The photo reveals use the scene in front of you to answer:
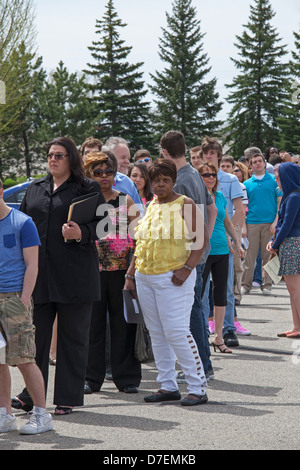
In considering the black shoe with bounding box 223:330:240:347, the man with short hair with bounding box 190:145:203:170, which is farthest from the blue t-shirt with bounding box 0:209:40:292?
the man with short hair with bounding box 190:145:203:170

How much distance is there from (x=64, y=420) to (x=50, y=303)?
845mm

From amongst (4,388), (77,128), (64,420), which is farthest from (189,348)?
(77,128)

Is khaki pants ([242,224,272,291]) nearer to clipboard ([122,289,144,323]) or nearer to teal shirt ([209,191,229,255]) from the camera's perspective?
teal shirt ([209,191,229,255])

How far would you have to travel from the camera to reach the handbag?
677cm

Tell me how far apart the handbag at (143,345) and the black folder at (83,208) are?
1229mm

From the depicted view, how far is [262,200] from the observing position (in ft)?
43.5

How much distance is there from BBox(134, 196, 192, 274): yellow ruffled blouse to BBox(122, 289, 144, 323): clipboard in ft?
1.22

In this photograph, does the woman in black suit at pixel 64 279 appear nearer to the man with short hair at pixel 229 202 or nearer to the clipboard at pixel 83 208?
the clipboard at pixel 83 208

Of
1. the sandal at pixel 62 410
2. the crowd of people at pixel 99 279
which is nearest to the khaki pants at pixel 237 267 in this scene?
the crowd of people at pixel 99 279

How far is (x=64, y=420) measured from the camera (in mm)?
5734

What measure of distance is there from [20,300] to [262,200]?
27.7 ft

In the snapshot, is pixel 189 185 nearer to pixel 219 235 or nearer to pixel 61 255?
pixel 61 255

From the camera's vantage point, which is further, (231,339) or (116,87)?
(116,87)

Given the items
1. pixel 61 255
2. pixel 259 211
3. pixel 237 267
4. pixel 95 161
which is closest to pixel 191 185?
pixel 95 161
